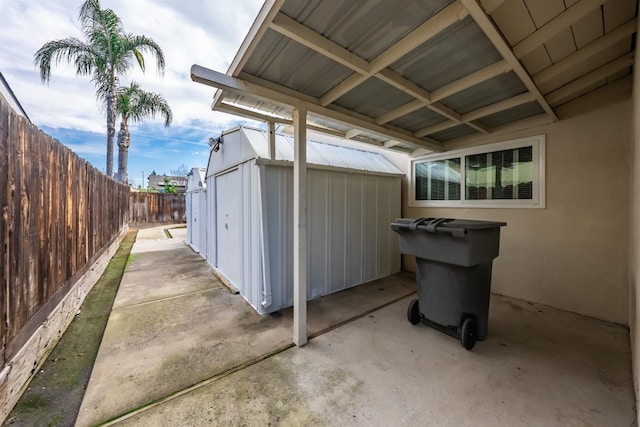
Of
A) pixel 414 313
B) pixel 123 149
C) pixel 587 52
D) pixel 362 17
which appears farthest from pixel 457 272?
pixel 123 149

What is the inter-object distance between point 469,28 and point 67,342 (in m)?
4.70

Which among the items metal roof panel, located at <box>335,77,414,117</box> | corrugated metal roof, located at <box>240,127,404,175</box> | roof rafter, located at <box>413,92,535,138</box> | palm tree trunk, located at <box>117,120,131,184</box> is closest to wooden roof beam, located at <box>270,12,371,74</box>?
metal roof panel, located at <box>335,77,414,117</box>

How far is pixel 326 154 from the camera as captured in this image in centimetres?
454

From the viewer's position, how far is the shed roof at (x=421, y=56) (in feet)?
5.19

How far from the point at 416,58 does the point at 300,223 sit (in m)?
1.83

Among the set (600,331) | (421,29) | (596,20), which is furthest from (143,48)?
(600,331)

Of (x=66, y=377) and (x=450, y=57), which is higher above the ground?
(x=450, y=57)

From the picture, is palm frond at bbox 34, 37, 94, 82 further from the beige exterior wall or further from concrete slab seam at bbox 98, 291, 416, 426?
the beige exterior wall

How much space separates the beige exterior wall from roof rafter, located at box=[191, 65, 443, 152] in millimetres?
2238

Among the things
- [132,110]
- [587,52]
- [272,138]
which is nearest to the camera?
[587,52]

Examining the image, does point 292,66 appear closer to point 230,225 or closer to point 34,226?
point 34,226

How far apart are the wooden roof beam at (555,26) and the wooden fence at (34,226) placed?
3.99 metres

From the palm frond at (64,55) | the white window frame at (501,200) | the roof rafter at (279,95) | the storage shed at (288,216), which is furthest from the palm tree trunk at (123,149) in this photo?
the white window frame at (501,200)

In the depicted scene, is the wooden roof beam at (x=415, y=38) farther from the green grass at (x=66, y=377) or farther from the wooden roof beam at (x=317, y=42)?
the green grass at (x=66, y=377)
